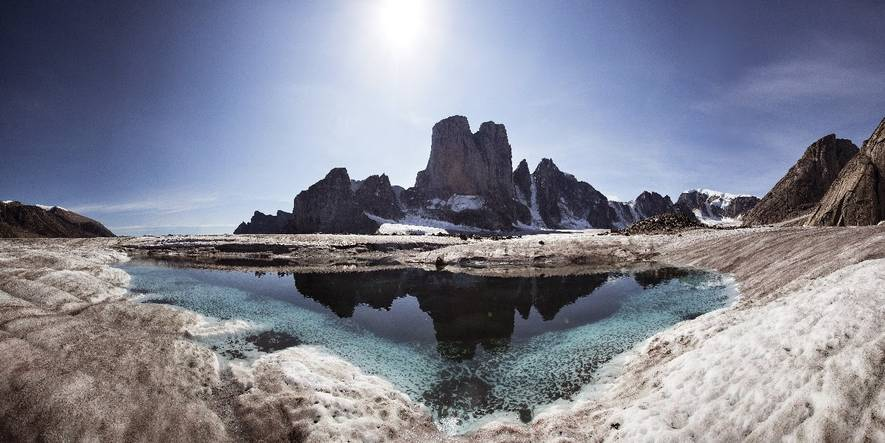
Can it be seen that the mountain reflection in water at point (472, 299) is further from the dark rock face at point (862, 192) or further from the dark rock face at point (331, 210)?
the dark rock face at point (331, 210)

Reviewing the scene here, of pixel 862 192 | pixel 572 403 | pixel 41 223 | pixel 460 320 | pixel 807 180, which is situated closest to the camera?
pixel 572 403

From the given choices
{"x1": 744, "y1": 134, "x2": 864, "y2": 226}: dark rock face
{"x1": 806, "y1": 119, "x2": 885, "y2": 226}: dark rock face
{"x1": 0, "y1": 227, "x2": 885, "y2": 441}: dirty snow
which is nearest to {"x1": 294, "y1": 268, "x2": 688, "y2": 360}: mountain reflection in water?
{"x1": 0, "y1": 227, "x2": 885, "y2": 441}: dirty snow

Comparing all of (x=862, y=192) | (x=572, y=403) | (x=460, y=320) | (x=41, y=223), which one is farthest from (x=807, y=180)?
(x=41, y=223)

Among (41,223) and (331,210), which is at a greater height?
(331,210)

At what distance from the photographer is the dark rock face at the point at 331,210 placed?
175500 millimetres

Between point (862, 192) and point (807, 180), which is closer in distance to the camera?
point (862, 192)

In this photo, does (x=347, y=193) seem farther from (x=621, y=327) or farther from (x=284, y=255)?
(x=621, y=327)

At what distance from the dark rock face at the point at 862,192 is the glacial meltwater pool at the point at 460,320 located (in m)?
33.3

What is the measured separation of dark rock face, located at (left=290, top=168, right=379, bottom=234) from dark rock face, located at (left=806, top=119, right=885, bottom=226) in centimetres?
14997

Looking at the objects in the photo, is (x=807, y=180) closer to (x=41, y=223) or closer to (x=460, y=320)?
(x=460, y=320)

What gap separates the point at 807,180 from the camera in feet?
325

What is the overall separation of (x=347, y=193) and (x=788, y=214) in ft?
543

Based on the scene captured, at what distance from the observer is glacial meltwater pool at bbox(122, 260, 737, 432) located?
1530 centimetres

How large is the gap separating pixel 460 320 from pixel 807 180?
12577 cm
